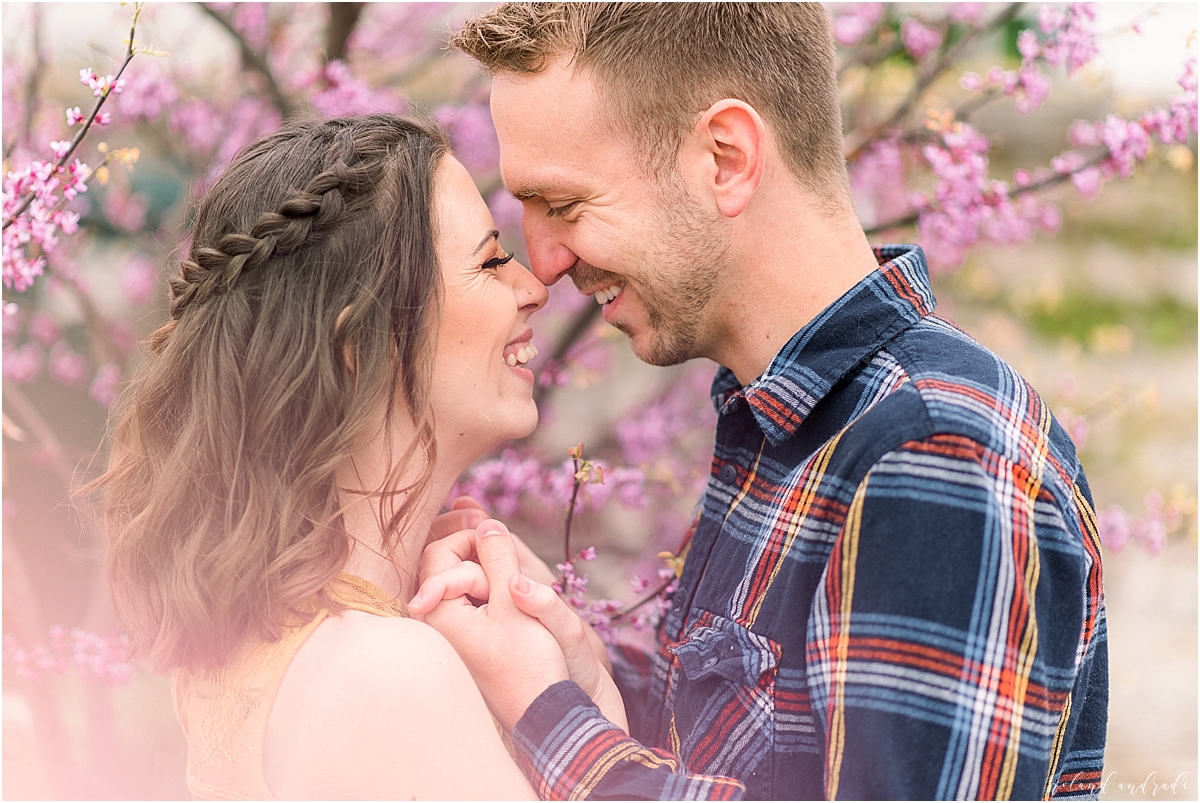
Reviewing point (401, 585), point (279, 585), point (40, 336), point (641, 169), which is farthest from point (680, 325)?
point (40, 336)

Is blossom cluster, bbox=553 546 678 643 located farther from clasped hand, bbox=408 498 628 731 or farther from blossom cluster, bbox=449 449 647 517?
clasped hand, bbox=408 498 628 731

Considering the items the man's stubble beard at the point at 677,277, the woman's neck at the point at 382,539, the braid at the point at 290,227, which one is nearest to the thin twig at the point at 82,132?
the braid at the point at 290,227

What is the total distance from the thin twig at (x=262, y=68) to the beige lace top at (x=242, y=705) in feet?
5.58

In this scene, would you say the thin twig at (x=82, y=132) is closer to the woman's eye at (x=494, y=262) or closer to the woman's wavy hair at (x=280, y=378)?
the woman's wavy hair at (x=280, y=378)

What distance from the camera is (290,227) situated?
1.63 metres

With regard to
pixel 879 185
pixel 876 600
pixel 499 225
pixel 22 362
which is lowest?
pixel 876 600

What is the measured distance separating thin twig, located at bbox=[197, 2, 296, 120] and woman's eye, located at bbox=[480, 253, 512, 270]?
1.23 metres

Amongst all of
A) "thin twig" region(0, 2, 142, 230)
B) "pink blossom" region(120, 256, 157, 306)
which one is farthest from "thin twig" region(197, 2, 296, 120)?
"pink blossom" region(120, 256, 157, 306)

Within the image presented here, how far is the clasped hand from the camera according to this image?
1.59 m

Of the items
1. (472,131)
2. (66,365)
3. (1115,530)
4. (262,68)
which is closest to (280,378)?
(262,68)

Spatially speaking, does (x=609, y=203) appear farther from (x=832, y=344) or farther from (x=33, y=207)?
(x=33, y=207)

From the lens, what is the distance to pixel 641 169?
6.15 feet

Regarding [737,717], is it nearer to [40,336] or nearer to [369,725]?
[369,725]

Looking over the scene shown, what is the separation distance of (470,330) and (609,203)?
1.44ft
